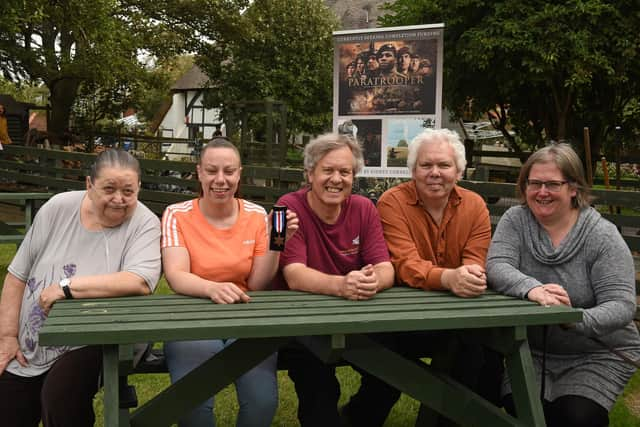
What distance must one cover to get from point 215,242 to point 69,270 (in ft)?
1.98

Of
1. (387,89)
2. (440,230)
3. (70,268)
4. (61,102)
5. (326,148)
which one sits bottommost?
(70,268)

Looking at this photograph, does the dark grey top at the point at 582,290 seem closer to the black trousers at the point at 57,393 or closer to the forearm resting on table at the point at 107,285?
the forearm resting on table at the point at 107,285

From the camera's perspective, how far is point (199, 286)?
2713 millimetres

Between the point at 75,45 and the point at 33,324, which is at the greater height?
the point at 75,45

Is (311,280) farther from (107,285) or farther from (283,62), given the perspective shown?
(283,62)

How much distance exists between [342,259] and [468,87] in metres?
15.7

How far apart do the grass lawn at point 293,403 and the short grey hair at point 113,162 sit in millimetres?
1564

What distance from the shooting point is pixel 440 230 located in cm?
320

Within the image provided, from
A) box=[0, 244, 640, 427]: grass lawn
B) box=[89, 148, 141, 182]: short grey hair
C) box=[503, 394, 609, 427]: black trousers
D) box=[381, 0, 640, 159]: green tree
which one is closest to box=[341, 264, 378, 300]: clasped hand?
box=[503, 394, 609, 427]: black trousers

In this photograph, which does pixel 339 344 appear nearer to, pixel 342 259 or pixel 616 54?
pixel 342 259

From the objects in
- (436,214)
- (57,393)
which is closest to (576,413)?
(436,214)

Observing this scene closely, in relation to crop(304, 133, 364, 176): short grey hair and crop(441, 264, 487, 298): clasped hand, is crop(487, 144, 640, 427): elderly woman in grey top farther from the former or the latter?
crop(304, 133, 364, 176): short grey hair

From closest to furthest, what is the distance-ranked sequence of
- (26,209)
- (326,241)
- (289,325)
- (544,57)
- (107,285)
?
(289,325) → (107,285) → (326,241) → (26,209) → (544,57)

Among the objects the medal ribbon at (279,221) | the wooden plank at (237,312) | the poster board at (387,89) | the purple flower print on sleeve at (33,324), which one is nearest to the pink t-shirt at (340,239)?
the medal ribbon at (279,221)
